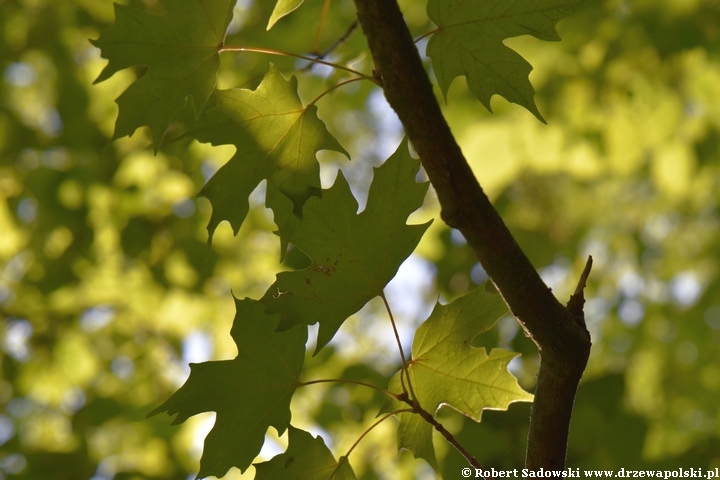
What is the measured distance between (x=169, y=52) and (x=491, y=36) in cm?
42

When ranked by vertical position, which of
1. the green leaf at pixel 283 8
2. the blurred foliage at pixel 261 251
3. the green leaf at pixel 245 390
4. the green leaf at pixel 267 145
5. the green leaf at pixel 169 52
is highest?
the blurred foliage at pixel 261 251

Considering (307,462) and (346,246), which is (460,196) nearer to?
(346,246)

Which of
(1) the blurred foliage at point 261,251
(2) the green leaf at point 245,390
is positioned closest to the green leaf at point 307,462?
(2) the green leaf at point 245,390

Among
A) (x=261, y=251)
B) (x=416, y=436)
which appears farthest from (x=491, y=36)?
(x=261, y=251)

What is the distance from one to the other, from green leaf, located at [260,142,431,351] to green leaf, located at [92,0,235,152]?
0.24 m

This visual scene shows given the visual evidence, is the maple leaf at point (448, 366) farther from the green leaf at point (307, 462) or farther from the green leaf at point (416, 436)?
the green leaf at point (307, 462)

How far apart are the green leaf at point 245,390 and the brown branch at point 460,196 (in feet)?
0.91

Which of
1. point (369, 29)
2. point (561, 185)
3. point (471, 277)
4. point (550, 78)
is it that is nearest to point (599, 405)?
point (471, 277)

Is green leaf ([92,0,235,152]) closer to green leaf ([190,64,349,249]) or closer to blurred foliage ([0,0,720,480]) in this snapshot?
green leaf ([190,64,349,249])

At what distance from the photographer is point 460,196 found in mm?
745

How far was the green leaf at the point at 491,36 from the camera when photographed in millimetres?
831

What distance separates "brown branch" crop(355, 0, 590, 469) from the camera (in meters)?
0.74

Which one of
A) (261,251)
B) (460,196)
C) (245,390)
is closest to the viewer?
(460,196)

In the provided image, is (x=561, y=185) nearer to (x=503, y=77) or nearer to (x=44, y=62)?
(x=44, y=62)
